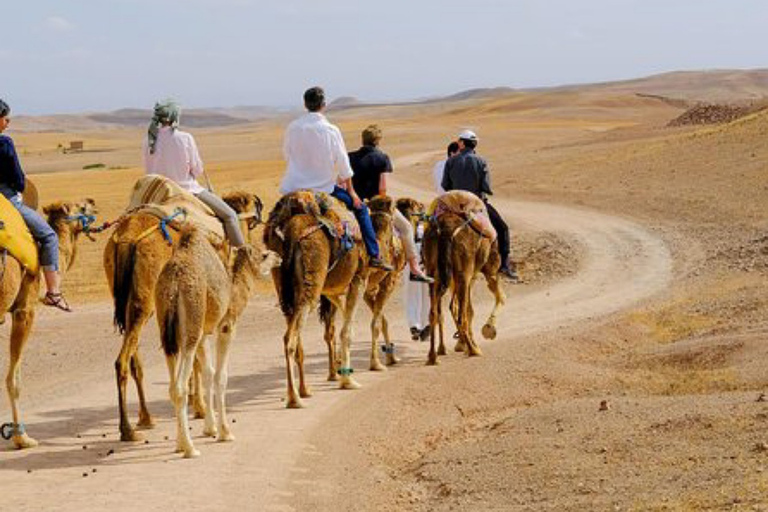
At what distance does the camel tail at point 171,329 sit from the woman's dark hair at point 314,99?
3.85m

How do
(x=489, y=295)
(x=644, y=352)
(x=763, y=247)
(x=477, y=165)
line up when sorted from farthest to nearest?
1. (x=763, y=247)
2. (x=489, y=295)
3. (x=477, y=165)
4. (x=644, y=352)

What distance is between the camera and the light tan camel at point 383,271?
14383mm

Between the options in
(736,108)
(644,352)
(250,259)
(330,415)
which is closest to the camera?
(250,259)

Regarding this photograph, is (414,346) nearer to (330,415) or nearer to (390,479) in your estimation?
(330,415)

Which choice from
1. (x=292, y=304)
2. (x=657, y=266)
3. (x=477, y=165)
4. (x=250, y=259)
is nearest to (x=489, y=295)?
(x=657, y=266)

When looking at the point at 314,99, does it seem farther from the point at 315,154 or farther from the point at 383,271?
the point at 383,271

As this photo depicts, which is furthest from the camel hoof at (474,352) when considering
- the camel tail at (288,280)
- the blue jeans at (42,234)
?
the blue jeans at (42,234)

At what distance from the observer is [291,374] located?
1241cm

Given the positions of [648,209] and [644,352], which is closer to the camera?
[644,352]

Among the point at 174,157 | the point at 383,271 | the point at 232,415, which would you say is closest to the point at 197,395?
the point at 232,415

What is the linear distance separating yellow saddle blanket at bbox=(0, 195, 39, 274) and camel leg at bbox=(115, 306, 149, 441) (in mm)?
1054

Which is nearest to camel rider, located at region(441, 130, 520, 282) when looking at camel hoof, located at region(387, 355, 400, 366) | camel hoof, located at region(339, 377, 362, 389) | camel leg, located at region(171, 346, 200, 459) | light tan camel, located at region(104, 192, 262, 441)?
camel hoof, located at region(387, 355, 400, 366)

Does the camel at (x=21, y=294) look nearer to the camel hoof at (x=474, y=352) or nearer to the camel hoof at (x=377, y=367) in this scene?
the camel hoof at (x=377, y=367)

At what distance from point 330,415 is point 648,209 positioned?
21959 millimetres
